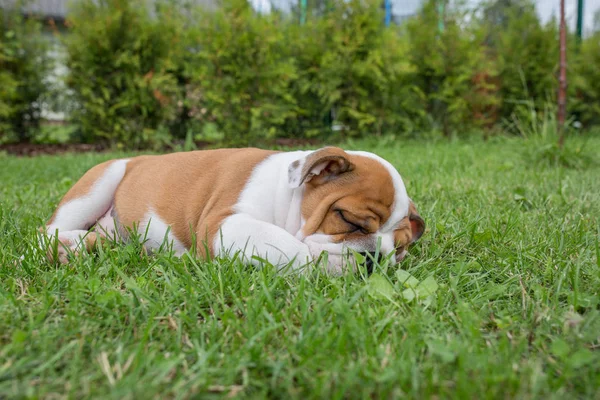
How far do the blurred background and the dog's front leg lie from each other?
5.54 metres

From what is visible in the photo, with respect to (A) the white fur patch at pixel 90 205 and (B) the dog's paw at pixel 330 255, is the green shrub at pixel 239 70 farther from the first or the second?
(B) the dog's paw at pixel 330 255

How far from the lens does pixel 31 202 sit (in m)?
4.47

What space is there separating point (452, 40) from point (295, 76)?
3.86m

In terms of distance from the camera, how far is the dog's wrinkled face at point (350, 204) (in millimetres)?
2740

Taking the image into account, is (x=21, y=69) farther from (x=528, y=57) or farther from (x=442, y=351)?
(x=528, y=57)

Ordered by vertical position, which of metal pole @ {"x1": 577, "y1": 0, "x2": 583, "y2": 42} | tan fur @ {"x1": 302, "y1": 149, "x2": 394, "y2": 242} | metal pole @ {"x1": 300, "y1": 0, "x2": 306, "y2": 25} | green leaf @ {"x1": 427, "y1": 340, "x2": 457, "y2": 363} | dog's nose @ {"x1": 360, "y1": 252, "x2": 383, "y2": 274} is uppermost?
metal pole @ {"x1": 300, "y1": 0, "x2": 306, "y2": 25}

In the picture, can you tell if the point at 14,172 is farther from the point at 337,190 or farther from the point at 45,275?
the point at 337,190

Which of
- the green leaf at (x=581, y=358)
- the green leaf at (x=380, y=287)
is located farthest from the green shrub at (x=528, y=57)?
the green leaf at (x=581, y=358)

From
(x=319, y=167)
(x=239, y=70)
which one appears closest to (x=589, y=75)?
(x=239, y=70)

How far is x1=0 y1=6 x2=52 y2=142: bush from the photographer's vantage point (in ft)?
31.0

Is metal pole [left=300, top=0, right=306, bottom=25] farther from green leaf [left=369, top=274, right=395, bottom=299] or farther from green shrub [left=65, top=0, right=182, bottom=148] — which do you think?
green leaf [left=369, top=274, right=395, bottom=299]

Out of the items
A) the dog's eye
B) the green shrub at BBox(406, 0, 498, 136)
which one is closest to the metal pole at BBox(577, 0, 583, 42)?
the green shrub at BBox(406, 0, 498, 136)

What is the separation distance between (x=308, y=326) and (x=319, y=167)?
3.90ft

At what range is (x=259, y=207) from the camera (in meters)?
2.99
